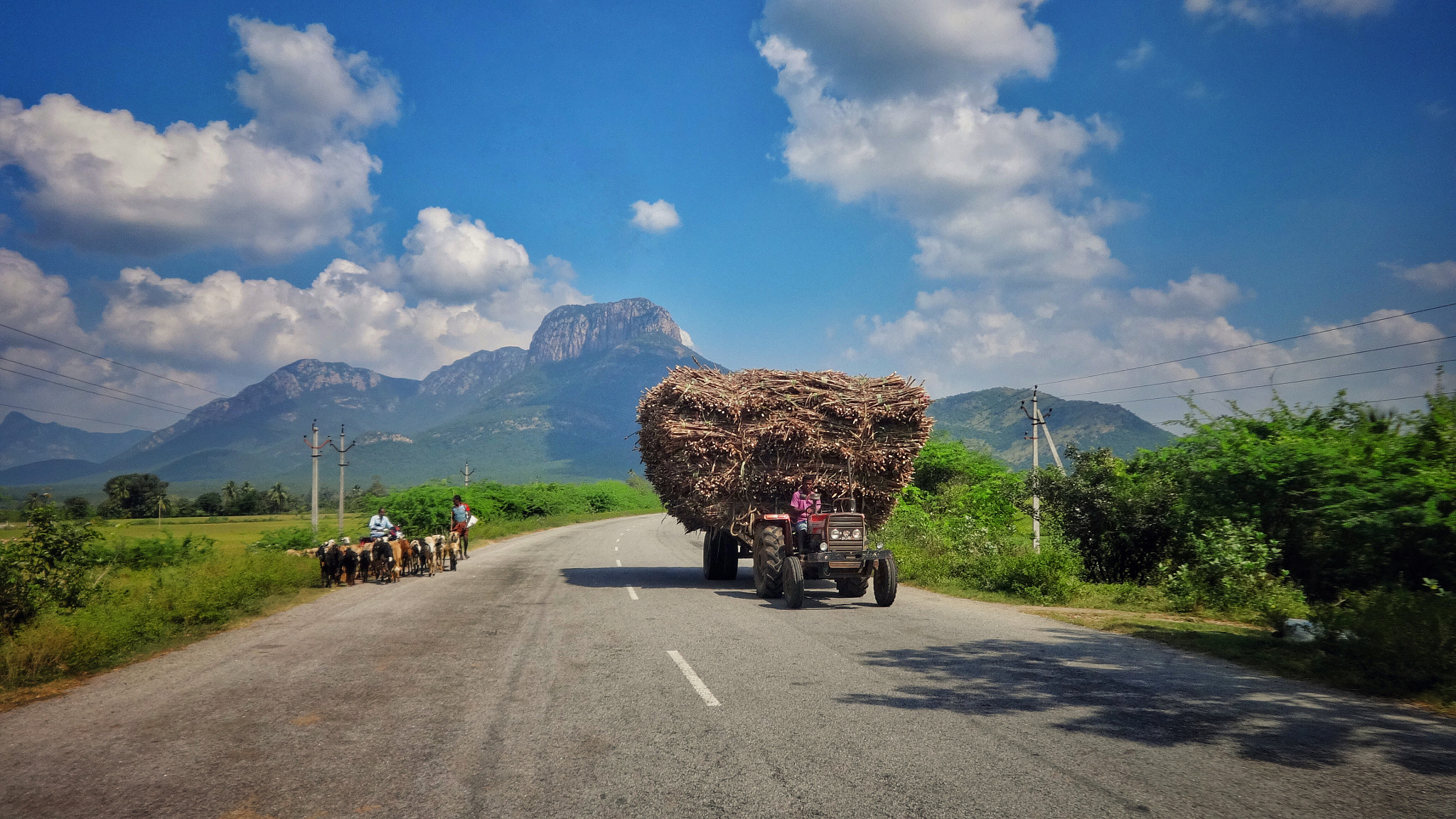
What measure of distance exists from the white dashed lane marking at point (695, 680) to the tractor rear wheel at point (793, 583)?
12.8ft

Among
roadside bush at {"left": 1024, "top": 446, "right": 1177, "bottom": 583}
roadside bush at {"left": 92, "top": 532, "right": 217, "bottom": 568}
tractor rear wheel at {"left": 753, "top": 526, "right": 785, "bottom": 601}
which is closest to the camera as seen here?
tractor rear wheel at {"left": 753, "top": 526, "right": 785, "bottom": 601}

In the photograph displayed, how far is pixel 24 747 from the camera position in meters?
5.48

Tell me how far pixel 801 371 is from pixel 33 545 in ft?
37.9

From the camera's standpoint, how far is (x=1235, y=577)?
1180 centimetres

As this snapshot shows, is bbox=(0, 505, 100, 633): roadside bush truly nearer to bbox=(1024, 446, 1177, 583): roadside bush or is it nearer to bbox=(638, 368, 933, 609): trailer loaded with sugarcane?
bbox=(638, 368, 933, 609): trailer loaded with sugarcane

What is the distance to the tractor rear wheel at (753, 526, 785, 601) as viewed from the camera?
42.2 feet

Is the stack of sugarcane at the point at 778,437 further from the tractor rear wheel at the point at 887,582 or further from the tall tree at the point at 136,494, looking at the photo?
the tall tree at the point at 136,494

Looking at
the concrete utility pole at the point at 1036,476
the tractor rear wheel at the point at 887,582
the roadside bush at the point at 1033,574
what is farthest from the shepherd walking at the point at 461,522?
the concrete utility pole at the point at 1036,476

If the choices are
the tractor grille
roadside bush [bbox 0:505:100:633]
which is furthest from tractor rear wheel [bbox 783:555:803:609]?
roadside bush [bbox 0:505:100:633]

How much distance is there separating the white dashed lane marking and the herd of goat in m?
11.5

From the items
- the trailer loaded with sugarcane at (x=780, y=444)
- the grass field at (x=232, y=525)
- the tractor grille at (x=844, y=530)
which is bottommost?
the grass field at (x=232, y=525)

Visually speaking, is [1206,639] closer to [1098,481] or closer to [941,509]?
[1098,481]

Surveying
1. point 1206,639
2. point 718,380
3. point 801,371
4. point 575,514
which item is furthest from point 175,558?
point 575,514

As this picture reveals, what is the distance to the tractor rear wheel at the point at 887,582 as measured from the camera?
12.2 metres
